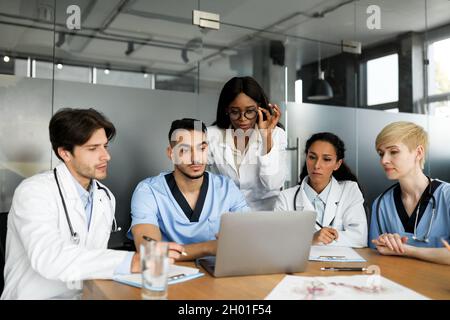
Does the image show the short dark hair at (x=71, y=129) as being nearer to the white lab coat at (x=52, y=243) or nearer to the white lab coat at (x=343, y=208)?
the white lab coat at (x=52, y=243)

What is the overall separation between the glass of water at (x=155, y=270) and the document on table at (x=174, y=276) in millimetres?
139

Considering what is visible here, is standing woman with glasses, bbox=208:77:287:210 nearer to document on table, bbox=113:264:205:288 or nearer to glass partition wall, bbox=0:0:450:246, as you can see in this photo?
glass partition wall, bbox=0:0:450:246

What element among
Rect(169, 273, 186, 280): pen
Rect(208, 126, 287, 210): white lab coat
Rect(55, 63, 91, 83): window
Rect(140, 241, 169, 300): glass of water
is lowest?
Rect(169, 273, 186, 280): pen

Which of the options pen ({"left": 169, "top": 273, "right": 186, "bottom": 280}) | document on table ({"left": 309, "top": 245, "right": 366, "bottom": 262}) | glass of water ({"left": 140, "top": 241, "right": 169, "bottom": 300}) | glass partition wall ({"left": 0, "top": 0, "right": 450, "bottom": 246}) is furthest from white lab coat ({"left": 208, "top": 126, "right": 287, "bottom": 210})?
glass of water ({"left": 140, "top": 241, "right": 169, "bottom": 300})

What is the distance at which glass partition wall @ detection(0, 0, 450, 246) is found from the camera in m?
2.84

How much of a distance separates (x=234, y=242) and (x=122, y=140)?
193 centimetres

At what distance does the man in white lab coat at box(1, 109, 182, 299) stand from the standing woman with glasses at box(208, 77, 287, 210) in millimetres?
922

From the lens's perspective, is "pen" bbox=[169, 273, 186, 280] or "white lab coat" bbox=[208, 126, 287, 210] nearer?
"pen" bbox=[169, 273, 186, 280]

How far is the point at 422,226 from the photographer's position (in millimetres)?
1987

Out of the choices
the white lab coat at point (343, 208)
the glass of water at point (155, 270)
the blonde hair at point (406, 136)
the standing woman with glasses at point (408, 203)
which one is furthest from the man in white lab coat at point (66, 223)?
the blonde hair at point (406, 136)

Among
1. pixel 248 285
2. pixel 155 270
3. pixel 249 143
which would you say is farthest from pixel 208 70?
pixel 155 270

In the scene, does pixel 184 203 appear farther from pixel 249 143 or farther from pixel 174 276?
pixel 249 143

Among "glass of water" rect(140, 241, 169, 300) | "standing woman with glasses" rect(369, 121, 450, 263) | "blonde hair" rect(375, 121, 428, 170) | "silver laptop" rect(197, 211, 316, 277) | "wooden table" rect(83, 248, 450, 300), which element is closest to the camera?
"glass of water" rect(140, 241, 169, 300)
